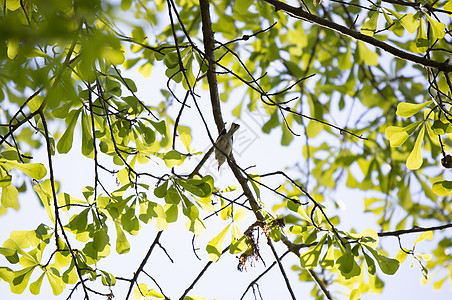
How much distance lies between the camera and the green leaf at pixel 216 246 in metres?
1.23

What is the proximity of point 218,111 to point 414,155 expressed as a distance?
0.64 meters

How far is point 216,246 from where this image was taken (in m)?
1.25

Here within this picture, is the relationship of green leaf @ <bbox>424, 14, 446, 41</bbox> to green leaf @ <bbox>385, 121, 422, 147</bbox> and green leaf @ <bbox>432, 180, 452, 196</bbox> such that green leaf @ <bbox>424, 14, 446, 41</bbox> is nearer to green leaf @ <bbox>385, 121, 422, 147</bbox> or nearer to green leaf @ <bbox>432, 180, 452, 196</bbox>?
green leaf @ <bbox>385, 121, 422, 147</bbox>

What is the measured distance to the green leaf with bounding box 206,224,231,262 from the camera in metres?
1.23

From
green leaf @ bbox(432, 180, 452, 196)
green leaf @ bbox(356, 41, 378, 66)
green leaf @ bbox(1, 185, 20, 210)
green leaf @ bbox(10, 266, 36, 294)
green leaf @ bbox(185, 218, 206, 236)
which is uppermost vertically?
green leaf @ bbox(356, 41, 378, 66)

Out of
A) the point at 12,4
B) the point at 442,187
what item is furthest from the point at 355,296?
the point at 12,4

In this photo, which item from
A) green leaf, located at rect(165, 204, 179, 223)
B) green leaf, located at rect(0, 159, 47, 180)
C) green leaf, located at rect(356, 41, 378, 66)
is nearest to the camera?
green leaf, located at rect(0, 159, 47, 180)

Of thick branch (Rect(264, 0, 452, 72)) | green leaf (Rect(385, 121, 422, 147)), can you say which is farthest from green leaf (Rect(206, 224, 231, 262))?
thick branch (Rect(264, 0, 452, 72))

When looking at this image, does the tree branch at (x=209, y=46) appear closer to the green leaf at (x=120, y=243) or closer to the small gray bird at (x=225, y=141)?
the small gray bird at (x=225, y=141)

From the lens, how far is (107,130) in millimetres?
1249

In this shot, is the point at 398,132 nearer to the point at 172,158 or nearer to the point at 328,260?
the point at 328,260

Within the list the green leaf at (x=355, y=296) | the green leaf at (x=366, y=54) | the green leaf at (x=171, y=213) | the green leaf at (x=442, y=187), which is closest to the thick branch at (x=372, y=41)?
the green leaf at (x=442, y=187)

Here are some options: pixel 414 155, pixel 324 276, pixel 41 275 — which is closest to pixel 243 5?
pixel 414 155

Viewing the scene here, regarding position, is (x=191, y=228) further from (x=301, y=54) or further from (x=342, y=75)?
(x=342, y=75)
